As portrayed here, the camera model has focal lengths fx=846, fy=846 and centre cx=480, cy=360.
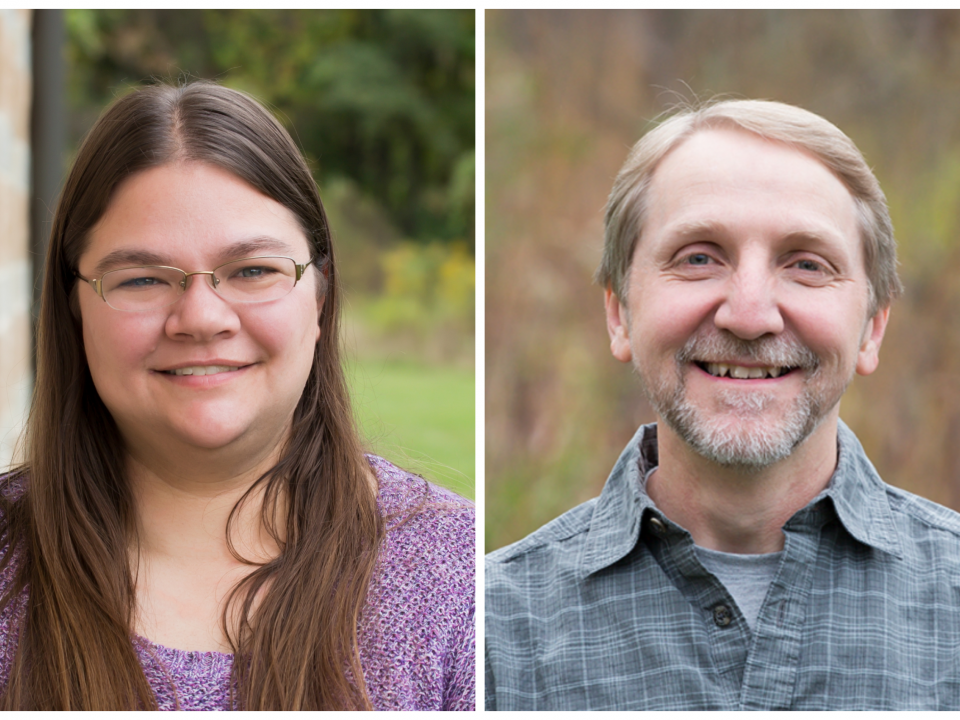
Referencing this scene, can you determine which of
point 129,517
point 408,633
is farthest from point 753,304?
point 129,517

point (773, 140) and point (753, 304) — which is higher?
point (773, 140)

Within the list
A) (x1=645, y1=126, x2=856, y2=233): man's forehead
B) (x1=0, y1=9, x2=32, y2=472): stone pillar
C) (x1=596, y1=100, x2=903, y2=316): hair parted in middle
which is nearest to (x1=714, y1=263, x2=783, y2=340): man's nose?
(x1=645, y1=126, x2=856, y2=233): man's forehead

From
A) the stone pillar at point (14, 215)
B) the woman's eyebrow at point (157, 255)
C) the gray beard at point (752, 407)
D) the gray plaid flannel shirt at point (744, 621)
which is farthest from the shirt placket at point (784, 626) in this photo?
the stone pillar at point (14, 215)

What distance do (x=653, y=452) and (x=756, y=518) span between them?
251mm

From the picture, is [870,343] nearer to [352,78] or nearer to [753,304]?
[753,304]

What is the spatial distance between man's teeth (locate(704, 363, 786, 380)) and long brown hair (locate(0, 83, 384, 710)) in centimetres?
66

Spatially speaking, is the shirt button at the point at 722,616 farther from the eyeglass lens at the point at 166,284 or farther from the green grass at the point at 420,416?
the eyeglass lens at the point at 166,284

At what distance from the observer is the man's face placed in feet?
4.84

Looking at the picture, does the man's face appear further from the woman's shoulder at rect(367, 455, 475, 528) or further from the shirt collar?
the woman's shoulder at rect(367, 455, 475, 528)

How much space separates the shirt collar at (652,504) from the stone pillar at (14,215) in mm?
1896

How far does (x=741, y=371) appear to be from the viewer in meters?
1.52

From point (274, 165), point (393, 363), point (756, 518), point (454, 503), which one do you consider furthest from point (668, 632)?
point (393, 363)

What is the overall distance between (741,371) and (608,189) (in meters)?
1.49

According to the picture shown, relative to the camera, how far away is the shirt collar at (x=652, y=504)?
1543 millimetres
